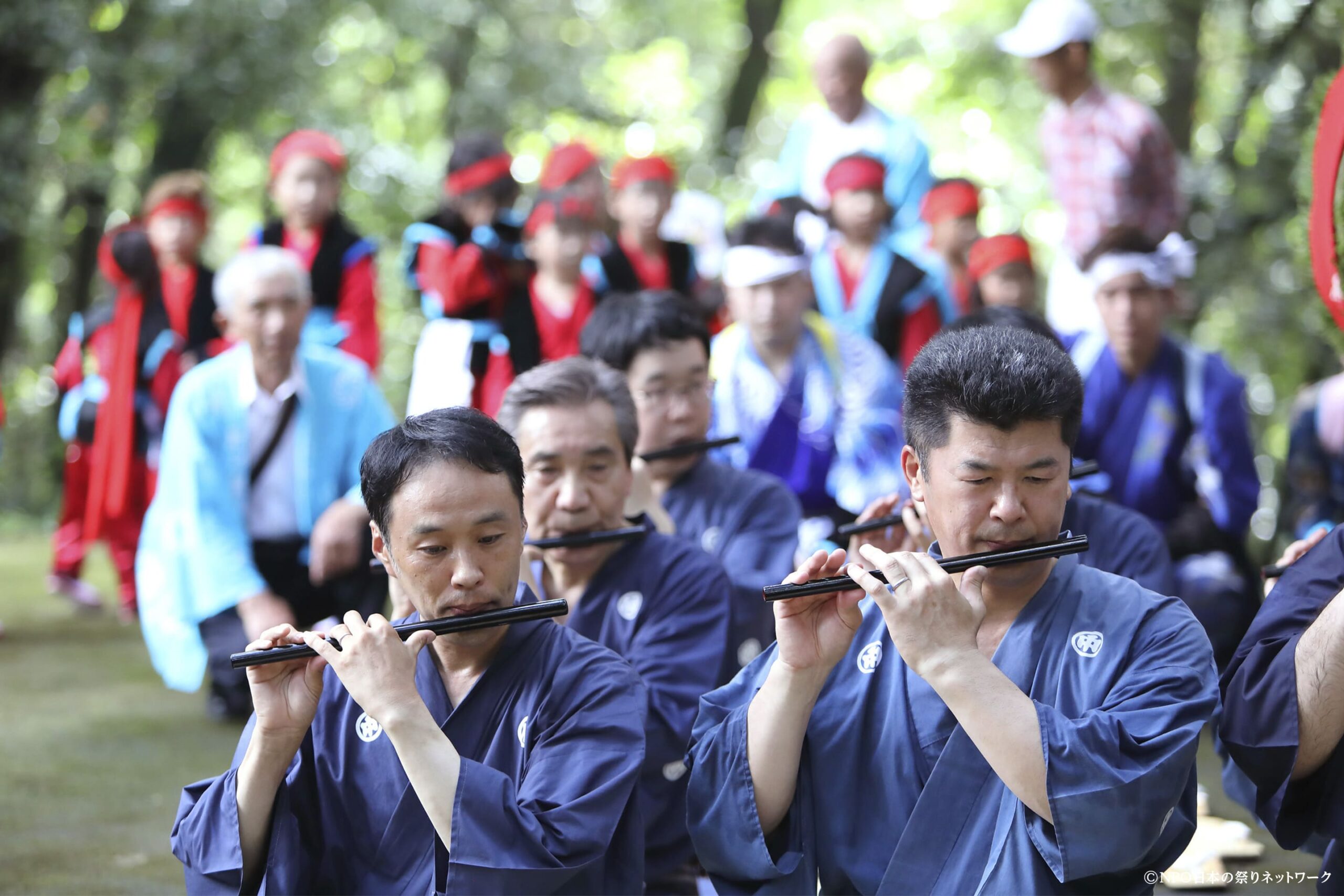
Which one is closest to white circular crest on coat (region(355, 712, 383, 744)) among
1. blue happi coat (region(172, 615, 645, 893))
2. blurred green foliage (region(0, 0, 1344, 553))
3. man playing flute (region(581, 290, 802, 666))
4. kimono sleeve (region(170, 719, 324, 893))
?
blue happi coat (region(172, 615, 645, 893))

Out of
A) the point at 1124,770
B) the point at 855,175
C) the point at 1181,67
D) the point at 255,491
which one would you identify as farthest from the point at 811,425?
the point at 1181,67

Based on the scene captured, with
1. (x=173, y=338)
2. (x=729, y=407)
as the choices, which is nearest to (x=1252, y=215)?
(x=729, y=407)

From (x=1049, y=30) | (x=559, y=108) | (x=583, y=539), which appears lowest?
(x=583, y=539)

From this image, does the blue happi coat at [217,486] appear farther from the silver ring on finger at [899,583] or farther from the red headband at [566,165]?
the silver ring on finger at [899,583]

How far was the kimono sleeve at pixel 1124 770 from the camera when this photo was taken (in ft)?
6.76

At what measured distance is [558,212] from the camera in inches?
232

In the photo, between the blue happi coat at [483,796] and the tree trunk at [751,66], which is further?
the tree trunk at [751,66]

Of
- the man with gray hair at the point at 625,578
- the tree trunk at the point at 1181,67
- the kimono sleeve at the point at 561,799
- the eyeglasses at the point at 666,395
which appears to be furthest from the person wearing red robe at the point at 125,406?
the tree trunk at the point at 1181,67

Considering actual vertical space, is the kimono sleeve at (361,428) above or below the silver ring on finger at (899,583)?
above

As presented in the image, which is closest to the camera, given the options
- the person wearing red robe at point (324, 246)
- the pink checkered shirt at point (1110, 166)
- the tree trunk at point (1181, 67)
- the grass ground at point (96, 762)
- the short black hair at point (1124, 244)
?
the grass ground at point (96, 762)

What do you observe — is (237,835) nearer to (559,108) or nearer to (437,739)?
(437,739)

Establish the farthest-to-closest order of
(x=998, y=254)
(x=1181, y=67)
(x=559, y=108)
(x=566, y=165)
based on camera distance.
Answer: (x=559, y=108) → (x=1181, y=67) → (x=566, y=165) → (x=998, y=254)

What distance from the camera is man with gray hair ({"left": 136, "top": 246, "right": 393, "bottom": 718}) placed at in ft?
16.5

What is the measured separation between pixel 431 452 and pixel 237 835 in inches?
29.3
